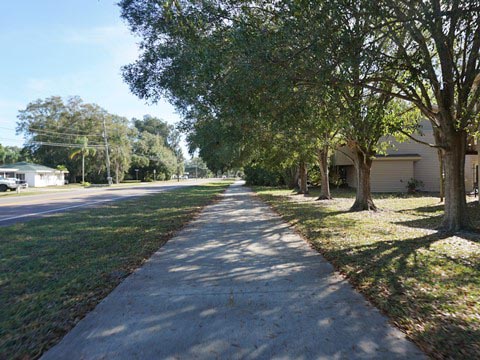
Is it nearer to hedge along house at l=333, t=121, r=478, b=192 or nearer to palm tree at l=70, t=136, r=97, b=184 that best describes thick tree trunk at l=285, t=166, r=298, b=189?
hedge along house at l=333, t=121, r=478, b=192

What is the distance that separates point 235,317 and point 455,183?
25.3 ft

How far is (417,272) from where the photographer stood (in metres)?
5.50

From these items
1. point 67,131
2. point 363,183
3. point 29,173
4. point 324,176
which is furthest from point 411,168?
point 67,131

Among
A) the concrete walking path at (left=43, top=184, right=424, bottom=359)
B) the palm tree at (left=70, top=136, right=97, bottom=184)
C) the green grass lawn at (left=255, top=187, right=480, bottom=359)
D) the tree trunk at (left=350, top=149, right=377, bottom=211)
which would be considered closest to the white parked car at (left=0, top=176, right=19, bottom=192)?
the palm tree at (left=70, top=136, right=97, bottom=184)

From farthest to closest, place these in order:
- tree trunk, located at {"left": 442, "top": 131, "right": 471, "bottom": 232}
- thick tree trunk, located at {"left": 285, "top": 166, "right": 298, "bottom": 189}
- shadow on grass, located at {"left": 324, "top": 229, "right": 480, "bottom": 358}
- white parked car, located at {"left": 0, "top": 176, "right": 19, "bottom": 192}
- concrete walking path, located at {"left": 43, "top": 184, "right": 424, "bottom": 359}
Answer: white parked car, located at {"left": 0, "top": 176, "right": 19, "bottom": 192}, thick tree trunk, located at {"left": 285, "top": 166, "right": 298, "bottom": 189}, tree trunk, located at {"left": 442, "top": 131, "right": 471, "bottom": 232}, shadow on grass, located at {"left": 324, "top": 229, "right": 480, "bottom": 358}, concrete walking path, located at {"left": 43, "top": 184, "right": 424, "bottom": 359}

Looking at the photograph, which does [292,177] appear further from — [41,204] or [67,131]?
[67,131]

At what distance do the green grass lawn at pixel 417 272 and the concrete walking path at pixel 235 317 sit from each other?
0.87 ft

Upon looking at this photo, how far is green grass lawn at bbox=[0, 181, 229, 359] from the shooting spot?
146 inches

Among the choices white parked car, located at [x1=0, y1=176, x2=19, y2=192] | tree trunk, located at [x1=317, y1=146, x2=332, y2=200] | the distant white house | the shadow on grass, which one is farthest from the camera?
the distant white house


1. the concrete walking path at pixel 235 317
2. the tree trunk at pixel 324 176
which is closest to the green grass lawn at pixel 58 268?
the concrete walking path at pixel 235 317

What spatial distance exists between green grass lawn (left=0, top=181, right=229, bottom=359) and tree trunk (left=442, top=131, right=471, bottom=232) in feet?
24.2

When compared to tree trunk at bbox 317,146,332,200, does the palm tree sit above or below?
above

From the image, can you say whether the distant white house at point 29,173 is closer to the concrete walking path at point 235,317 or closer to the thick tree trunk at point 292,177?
the thick tree trunk at point 292,177

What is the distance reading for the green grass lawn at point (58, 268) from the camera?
3.71 meters
